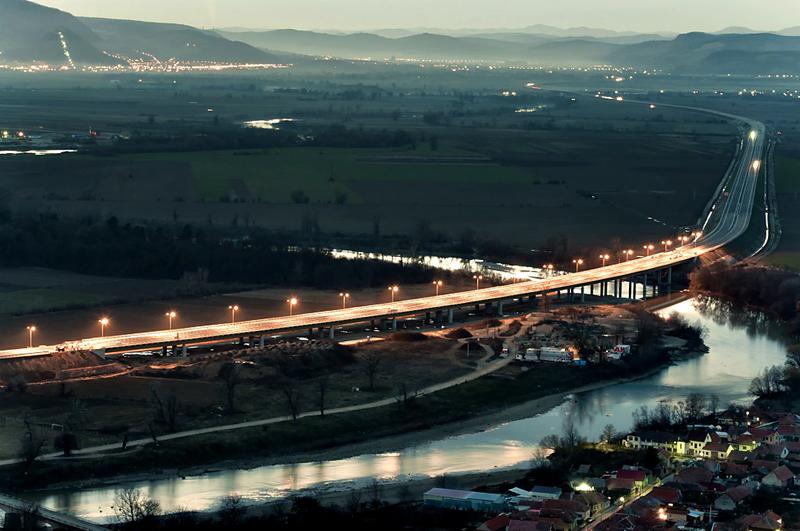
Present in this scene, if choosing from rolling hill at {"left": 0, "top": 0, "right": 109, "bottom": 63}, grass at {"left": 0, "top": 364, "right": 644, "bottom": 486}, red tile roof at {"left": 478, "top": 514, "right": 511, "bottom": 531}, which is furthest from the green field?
rolling hill at {"left": 0, "top": 0, "right": 109, "bottom": 63}

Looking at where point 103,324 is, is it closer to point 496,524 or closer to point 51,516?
point 51,516

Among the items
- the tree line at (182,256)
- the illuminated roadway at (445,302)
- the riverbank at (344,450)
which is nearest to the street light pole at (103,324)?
the illuminated roadway at (445,302)

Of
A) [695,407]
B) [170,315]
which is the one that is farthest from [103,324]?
[695,407]

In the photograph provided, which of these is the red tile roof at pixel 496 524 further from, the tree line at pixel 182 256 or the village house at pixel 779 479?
the tree line at pixel 182 256

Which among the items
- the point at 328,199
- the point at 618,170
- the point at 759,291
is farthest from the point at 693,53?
the point at 759,291

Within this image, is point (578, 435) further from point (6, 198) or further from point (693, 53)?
point (693, 53)

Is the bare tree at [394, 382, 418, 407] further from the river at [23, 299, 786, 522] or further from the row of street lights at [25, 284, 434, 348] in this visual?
the row of street lights at [25, 284, 434, 348]

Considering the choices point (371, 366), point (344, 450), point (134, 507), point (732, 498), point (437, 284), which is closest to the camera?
point (134, 507)
